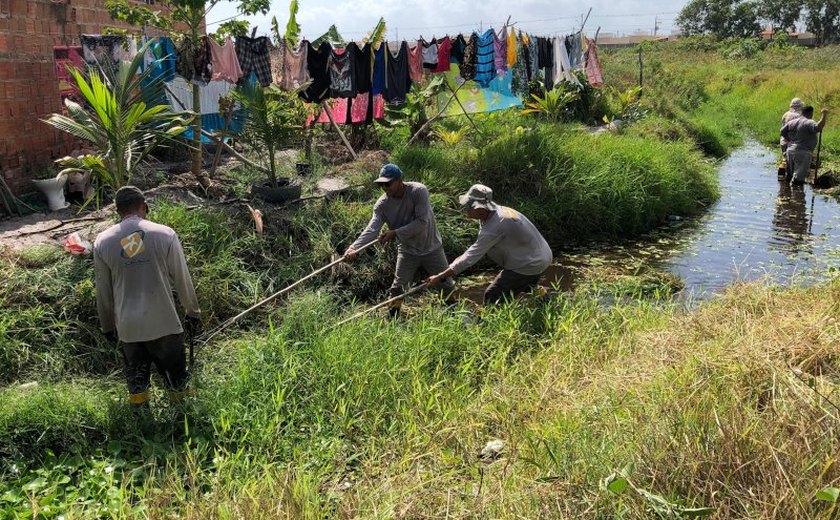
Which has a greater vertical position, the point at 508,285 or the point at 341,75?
the point at 341,75

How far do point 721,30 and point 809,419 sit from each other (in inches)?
2526

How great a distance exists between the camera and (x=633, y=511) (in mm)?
2713

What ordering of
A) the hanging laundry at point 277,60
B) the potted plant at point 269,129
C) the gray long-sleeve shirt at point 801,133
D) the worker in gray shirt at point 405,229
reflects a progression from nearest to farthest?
the worker in gray shirt at point 405,229, the potted plant at point 269,129, the hanging laundry at point 277,60, the gray long-sleeve shirt at point 801,133

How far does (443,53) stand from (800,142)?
269 inches

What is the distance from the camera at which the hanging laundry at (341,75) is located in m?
9.59

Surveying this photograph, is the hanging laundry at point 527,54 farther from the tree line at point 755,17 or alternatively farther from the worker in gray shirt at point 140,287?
the tree line at point 755,17

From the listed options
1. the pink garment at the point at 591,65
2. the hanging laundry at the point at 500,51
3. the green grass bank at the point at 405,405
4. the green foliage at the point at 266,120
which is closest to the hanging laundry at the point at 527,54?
the hanging laundry at the point at 500,51

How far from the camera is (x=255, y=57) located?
894cm

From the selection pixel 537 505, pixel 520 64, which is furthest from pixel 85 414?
pixel 520 64

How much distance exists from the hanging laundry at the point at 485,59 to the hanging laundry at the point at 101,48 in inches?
230

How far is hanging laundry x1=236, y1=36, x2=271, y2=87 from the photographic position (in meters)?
8.75

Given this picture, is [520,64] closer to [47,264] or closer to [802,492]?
[47,264]

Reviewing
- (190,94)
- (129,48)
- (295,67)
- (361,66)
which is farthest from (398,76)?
(129,48)

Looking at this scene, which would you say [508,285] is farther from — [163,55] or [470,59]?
[470,59]
